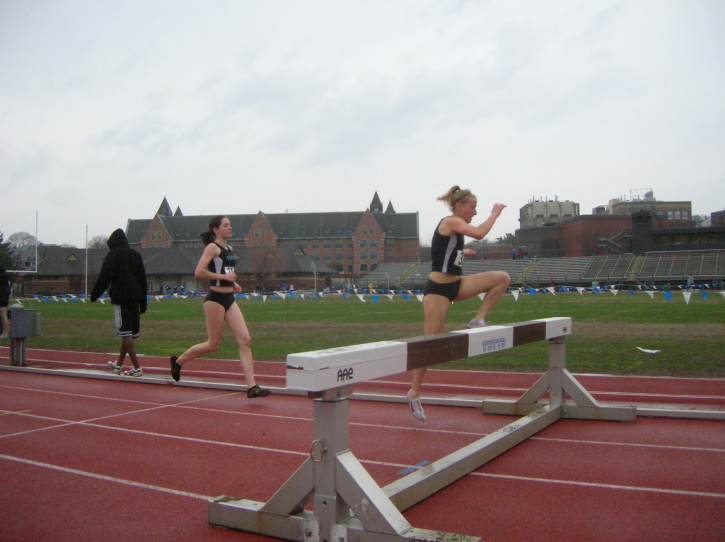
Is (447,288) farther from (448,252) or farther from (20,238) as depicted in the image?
(20,238)

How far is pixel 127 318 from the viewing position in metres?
8.95

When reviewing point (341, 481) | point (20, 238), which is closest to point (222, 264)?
point (341, 481)

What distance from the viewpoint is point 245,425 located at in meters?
6.26

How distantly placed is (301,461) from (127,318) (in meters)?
4.99

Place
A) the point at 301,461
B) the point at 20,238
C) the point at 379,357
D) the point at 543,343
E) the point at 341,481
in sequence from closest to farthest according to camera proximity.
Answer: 1. the point at 341,481
2. the point at 379,357
3. the point at 301,461
4. the point at 543,343
5. the point at 20,238

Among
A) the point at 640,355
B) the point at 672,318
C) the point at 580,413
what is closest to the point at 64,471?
the point at 580,413

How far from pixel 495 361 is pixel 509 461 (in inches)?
234

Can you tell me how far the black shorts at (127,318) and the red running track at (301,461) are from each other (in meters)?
1.30

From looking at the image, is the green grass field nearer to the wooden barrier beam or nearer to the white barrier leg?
the white barrier leg

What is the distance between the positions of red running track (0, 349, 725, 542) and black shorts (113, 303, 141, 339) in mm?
1299

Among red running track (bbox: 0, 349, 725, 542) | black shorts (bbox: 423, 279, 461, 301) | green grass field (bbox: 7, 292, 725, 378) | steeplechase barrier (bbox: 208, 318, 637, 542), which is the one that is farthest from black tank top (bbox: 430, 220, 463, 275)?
green grass field (bbox: 7, 292, 725, 378)

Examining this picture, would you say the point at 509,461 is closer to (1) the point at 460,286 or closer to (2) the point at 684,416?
(1) the point at 460,286

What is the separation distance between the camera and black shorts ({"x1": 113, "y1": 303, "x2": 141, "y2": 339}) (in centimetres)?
890

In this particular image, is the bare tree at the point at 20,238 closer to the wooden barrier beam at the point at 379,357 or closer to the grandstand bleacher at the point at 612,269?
Result: the grandstand bleacher at the point at 612,269
